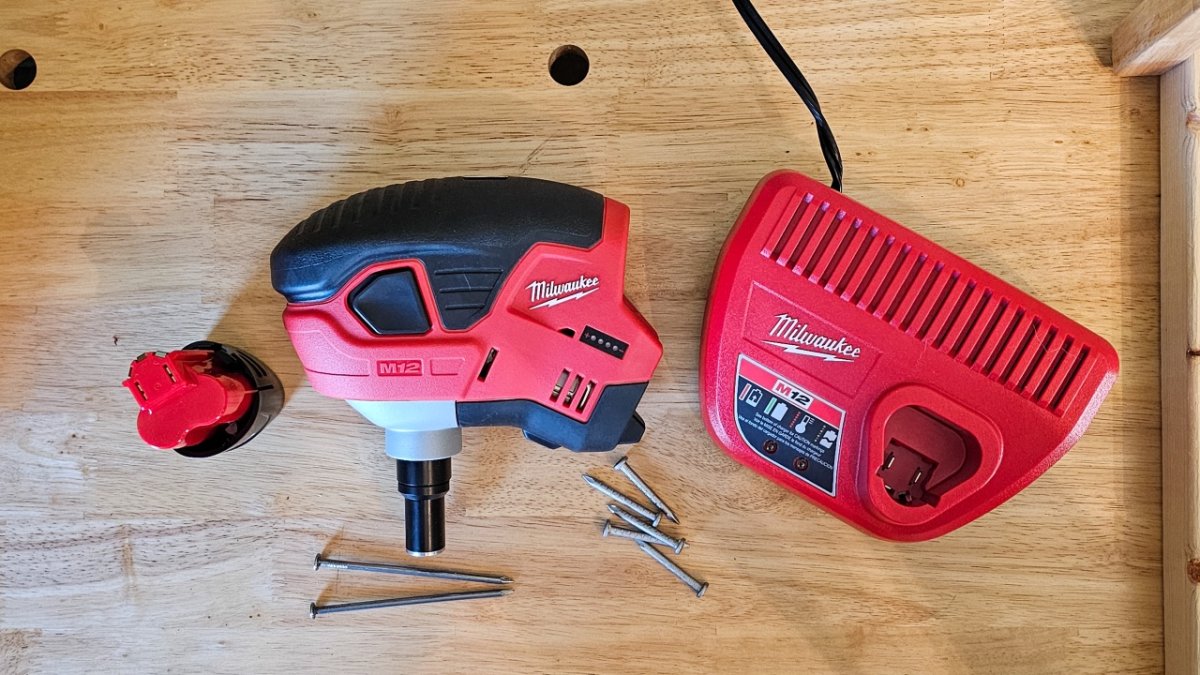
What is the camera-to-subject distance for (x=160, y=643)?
2.35 ft

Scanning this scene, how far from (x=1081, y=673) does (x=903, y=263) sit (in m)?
0.43

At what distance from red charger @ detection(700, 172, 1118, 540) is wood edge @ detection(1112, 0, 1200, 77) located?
0.24m

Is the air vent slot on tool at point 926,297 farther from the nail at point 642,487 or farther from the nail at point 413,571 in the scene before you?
the nail at point 413,571

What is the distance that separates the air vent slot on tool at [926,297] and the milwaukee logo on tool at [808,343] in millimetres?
35

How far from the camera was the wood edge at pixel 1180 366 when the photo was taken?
64 centimetres

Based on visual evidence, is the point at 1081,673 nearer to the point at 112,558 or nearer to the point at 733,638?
the point at 733,638

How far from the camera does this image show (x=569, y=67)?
75cm

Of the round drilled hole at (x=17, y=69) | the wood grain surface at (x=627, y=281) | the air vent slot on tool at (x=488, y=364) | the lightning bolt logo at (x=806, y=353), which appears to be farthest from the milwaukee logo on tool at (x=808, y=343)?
the round drilled hole at (x=17, y=69)

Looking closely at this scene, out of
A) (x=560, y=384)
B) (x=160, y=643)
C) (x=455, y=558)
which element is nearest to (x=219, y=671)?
(x=160, y=643)

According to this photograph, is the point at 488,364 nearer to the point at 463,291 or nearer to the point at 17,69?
the point at 463,291

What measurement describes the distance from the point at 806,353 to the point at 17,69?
0.81 meters

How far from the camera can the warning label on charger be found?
626 mm

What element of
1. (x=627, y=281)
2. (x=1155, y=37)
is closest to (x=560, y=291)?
(x=627, y=281)

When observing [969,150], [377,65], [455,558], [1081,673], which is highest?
[969,150]
